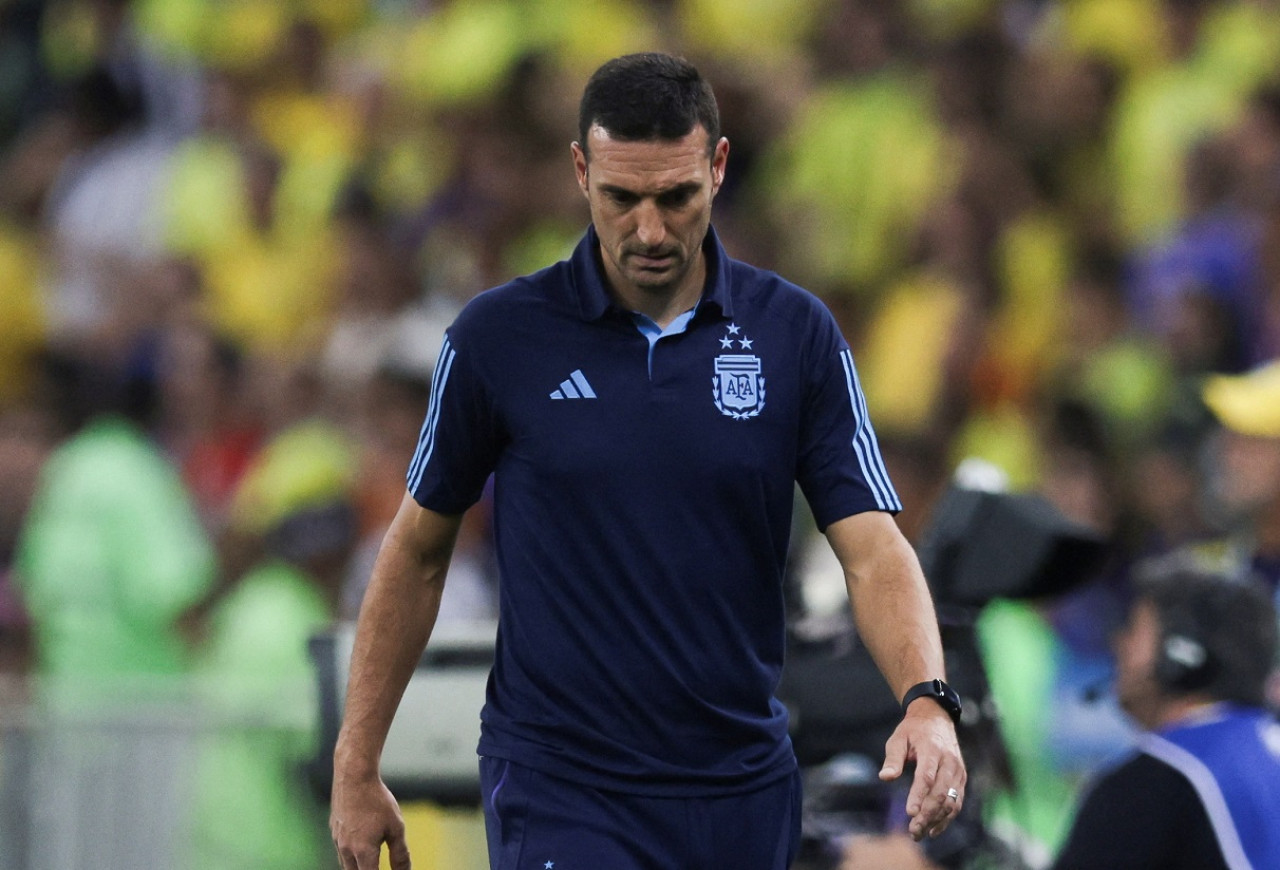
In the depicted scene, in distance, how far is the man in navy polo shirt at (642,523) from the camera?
3875 millimetres

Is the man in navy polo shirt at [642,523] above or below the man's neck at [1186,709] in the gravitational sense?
above

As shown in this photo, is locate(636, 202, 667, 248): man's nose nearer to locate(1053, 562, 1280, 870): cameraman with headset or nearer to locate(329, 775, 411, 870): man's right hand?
locate(329, 775, 411, 870): man's right hand

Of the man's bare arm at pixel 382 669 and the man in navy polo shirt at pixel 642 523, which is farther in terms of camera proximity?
the man's bare arm at pixel 382 669

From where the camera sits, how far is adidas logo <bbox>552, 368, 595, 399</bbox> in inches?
154

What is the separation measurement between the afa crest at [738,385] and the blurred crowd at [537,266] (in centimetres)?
284

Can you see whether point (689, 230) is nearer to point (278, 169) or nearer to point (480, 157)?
point (480, 157)

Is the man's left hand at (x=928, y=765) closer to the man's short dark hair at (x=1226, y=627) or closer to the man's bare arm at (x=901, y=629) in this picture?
the man's bare arm at (x=901, y=629)

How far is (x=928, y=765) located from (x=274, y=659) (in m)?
4.32

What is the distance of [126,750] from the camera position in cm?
679

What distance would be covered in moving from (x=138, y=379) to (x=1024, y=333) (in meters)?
3.96

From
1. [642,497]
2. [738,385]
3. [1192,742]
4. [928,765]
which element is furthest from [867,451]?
[1192,742]

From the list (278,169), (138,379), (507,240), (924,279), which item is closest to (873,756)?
(924,279)

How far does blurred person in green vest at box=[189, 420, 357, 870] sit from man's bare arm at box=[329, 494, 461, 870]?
1.58m

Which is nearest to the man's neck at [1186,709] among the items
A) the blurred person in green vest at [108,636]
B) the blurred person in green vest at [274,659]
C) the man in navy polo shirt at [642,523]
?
the man in navy polo shirt at [642,523]
